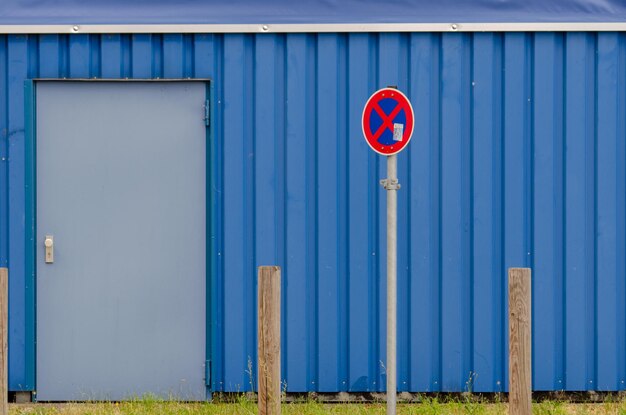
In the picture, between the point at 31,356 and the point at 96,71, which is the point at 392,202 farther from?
the point at 31,356

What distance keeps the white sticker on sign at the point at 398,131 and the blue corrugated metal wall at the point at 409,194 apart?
1.41 m

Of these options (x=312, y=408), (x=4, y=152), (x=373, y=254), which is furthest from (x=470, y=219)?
(x=4, y=152)

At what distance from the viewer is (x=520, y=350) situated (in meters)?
5.27

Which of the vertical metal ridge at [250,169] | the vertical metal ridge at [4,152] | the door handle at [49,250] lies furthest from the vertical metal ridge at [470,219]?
the vertical metal ridge at [4,152]

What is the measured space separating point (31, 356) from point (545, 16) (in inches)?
199

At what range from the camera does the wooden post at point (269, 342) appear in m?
5.41

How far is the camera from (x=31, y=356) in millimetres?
7188

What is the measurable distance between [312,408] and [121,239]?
207cm

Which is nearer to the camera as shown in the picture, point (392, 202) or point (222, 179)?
point (392, 202)

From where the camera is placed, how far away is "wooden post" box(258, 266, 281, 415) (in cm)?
541

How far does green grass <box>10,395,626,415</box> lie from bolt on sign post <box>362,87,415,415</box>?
42.6 inches

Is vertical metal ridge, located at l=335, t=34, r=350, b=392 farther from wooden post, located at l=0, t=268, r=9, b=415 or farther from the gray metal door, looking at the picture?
wooden post, located at l=0, t=268, r=9, b=415

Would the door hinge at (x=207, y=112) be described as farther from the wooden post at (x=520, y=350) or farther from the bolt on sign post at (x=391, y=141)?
the wooden post at (x=520, y=350)

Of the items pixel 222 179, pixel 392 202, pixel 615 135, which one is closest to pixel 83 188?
pixel 222 179
